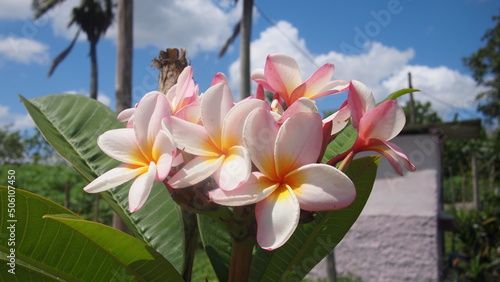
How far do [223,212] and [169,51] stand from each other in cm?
32

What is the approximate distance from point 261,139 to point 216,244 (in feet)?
1.01

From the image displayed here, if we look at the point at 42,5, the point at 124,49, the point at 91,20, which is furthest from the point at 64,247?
the point at 91,20

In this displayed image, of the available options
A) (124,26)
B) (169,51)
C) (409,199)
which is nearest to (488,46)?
(409,199)

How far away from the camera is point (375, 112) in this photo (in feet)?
1.59

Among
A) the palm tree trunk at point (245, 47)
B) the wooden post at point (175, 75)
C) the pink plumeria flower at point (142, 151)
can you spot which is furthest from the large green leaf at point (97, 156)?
the palm tree trunk at point (245, 47)

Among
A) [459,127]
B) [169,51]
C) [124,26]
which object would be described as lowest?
[169,51]

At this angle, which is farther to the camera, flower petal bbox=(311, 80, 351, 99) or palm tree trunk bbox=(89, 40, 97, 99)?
palm tree trunk bbox=(89, 40, 97, 99)

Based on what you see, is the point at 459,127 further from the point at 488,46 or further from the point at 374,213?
the point at 488,46

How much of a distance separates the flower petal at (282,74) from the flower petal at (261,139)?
15cm

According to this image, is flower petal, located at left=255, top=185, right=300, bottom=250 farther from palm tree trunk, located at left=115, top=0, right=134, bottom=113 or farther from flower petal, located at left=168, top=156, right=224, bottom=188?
palm tree trunk, located at left=115, top=0, right=134, bottom=113

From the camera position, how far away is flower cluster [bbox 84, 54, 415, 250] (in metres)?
0.41

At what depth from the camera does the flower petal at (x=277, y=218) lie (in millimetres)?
395

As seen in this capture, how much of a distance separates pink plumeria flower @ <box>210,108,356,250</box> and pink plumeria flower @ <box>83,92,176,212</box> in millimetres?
77

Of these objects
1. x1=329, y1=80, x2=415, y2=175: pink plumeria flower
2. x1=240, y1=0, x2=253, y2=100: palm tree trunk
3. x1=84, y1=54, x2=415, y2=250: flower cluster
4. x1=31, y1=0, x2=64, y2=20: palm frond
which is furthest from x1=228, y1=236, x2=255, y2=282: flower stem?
x1=31, y1=0, x2=64, y2=20: palm frond
